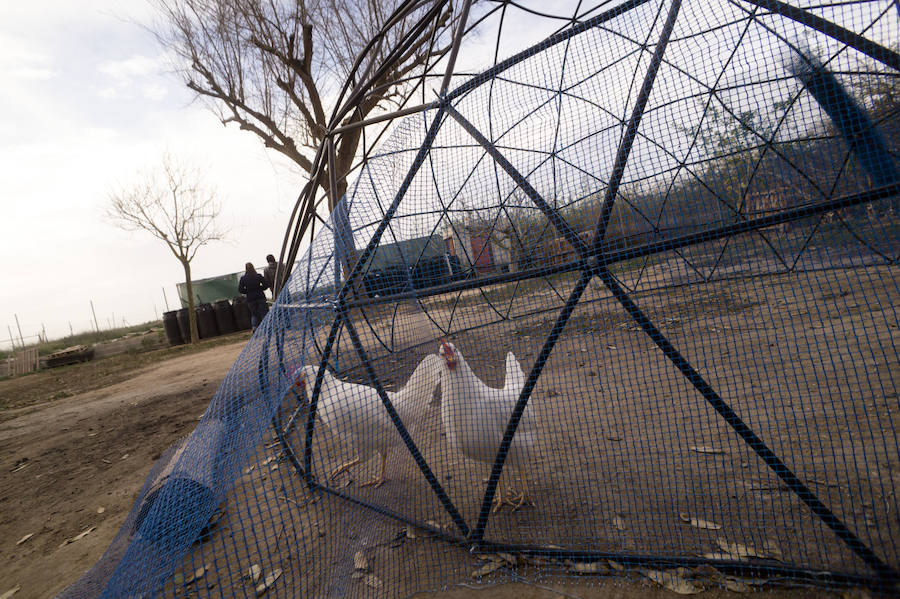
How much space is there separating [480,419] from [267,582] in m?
1.49

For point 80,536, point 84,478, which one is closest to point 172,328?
point 84,478

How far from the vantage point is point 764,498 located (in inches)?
90.1

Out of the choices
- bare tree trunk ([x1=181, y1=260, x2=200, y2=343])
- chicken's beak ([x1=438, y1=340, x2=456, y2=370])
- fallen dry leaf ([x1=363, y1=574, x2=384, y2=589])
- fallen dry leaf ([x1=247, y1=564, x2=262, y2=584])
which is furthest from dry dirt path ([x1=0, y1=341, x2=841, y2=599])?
bare tree trunk ([x1=181, y1=260, x2=200, y2=343])

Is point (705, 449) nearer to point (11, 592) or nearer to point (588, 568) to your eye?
point (588, 568)

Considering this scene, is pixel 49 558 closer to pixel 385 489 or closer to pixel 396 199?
pixel 385 489

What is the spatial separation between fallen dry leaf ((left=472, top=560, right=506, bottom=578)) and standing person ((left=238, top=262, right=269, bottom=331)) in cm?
793

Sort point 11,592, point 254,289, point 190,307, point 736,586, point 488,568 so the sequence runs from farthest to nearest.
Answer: point 190,307
point 254,289
point 11,592
point 488,568
point 736,586

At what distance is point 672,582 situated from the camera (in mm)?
1894

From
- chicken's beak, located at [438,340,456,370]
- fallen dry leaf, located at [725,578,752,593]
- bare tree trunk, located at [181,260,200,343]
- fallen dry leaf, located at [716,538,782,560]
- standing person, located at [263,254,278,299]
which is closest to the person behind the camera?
fallen dry leaf, located at [725,578,752,593]

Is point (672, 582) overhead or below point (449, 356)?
below

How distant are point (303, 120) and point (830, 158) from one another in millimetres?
12341

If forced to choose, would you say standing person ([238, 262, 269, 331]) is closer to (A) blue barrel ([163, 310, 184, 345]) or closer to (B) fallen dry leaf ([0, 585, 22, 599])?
(B) fallen dry leaf ([0, 585, 22, 599])

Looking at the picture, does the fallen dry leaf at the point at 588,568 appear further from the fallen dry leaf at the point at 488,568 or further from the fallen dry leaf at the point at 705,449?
the fallen dry leaf at the point at 705,449

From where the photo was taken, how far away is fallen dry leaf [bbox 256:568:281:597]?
2.29 m
